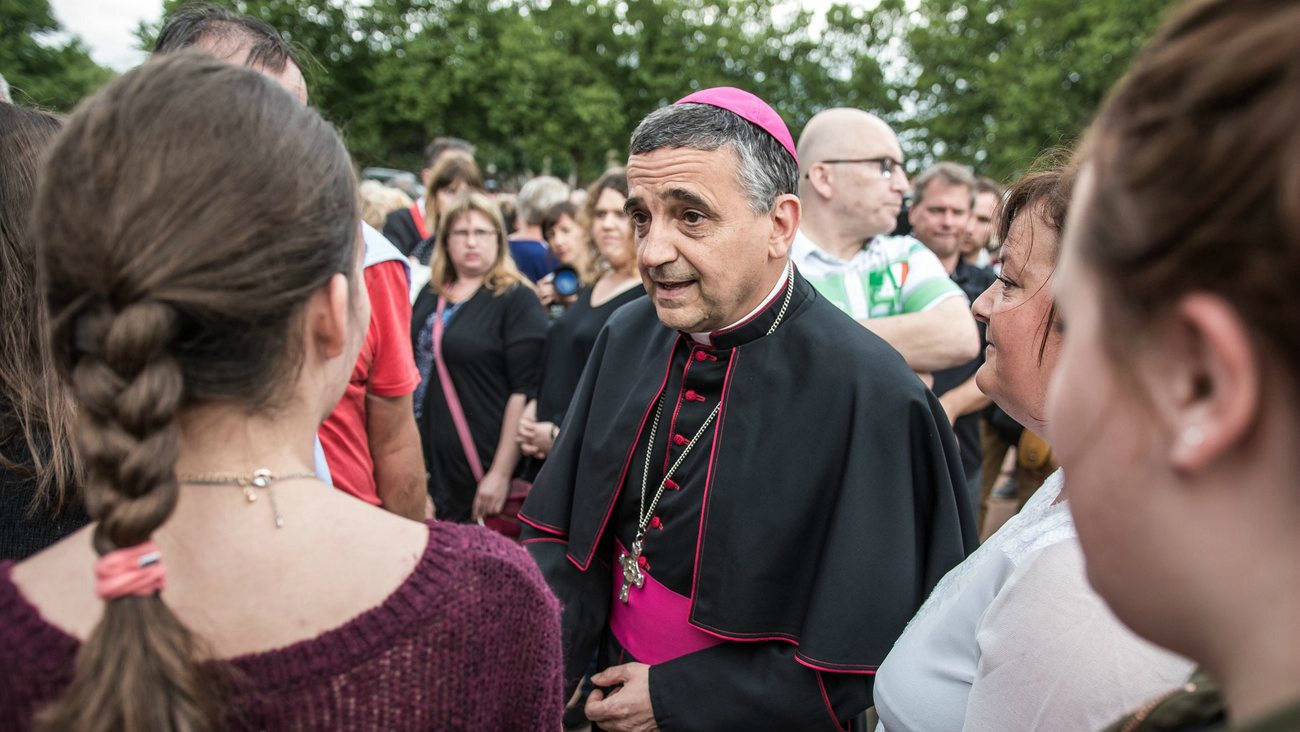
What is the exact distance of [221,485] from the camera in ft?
3.61

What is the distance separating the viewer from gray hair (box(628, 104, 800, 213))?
224cm

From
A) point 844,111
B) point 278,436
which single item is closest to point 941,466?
point 278,436

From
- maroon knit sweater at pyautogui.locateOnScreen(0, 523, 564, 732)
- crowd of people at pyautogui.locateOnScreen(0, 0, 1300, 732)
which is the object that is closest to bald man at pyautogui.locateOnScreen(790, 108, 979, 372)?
crowd of people at pyautogui.locateOnScreen(0, 0, 1300, 732)

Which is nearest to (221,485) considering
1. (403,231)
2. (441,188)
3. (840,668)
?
(840,668)

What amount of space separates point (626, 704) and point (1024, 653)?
3.61 feet

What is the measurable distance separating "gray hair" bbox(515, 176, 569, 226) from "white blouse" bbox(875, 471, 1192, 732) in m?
5.70

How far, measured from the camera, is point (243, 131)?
1.01 m

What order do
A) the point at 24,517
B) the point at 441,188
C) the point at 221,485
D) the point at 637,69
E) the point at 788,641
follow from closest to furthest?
the point at 221,485 → the point at 24,517 → the point at 788,641 → the point at 441,188 → the point at 637,69

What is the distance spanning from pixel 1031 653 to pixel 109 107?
1.48m

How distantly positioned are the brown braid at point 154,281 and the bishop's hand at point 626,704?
134cm

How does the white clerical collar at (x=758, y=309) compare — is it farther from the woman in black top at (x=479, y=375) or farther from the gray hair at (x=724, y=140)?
the woman in black top at (x=479, y=375)

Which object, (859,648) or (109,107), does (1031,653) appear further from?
(109,107)

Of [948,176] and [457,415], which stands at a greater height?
[948,176]

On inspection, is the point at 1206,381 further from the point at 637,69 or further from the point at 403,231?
the point at 637,69
